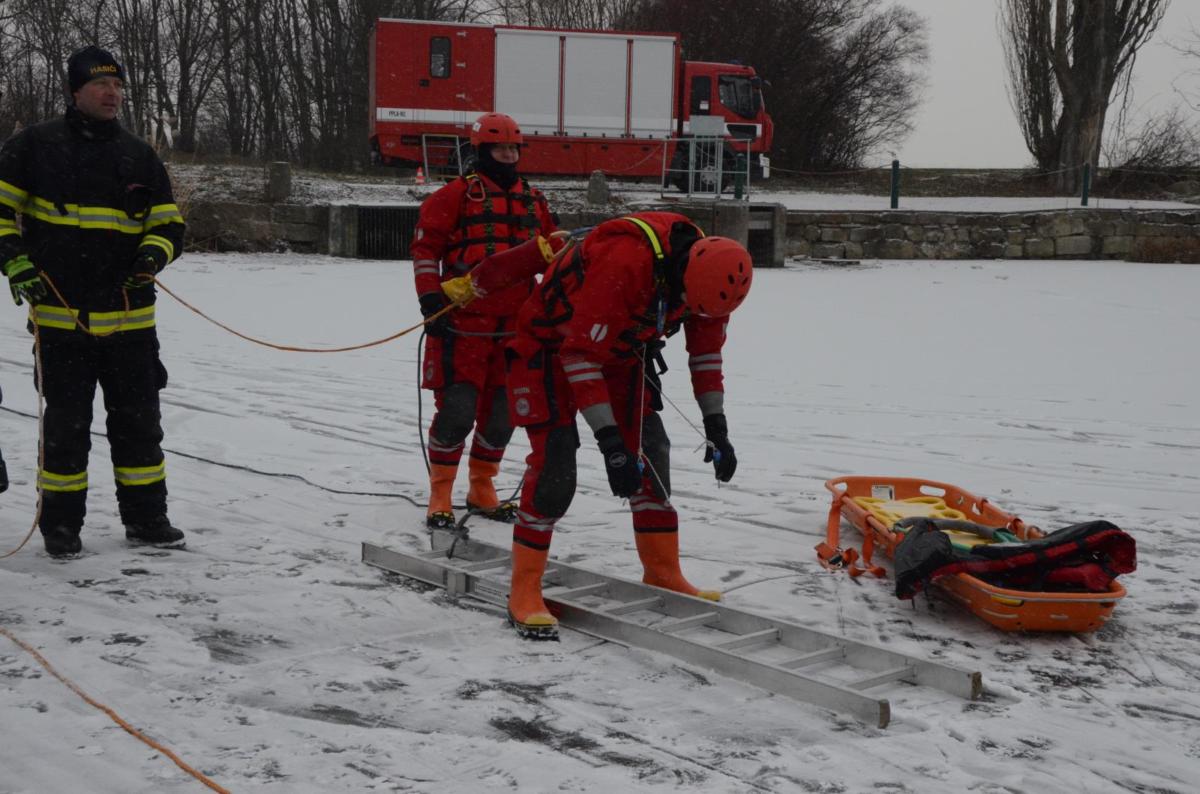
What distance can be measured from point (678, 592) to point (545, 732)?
1316 mm

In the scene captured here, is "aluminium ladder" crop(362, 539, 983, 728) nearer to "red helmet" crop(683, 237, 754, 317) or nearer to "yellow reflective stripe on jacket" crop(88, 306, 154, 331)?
"red helmet" crop(683, 237, 754, 317)

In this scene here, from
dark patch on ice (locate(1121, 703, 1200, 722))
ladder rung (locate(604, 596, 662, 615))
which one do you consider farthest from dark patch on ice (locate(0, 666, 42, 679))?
dark patch on ice (locate(1121, 703, 1200, 722))

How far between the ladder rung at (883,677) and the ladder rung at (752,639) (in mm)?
417

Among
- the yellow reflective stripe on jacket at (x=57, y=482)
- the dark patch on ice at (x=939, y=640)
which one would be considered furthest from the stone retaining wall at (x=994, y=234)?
the dark patch on ice at (x=939, y=640)

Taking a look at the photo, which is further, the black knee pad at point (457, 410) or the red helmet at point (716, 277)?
the black knee pad at point (457, 410)

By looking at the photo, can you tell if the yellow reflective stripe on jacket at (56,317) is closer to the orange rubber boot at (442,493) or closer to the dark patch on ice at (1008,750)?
the orange rubber boot at (442,493)

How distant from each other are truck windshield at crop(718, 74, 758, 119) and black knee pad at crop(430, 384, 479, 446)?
64.7 ft

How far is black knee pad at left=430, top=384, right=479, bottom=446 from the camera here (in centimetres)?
600

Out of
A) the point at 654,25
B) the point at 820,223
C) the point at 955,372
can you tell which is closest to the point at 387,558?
the point at 955,372

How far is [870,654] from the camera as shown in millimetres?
4176

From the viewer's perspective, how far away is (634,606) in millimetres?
4754

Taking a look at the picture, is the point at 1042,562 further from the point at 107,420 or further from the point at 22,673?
the point at 107,420

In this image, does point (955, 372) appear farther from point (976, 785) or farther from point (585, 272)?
point (976, 785)

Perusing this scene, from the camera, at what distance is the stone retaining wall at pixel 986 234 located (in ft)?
71.8
